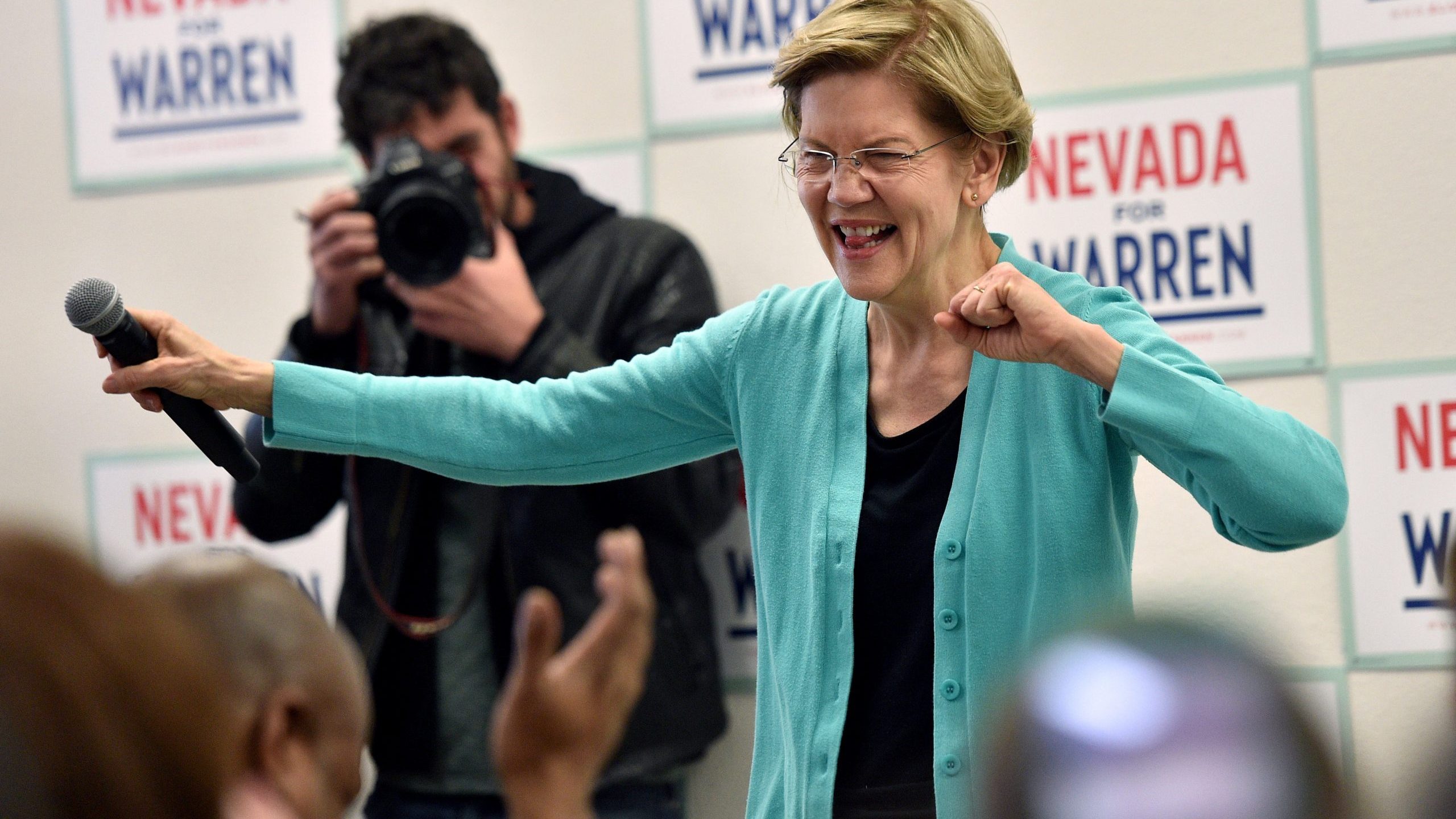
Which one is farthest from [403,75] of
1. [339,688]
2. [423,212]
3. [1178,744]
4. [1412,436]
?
[1178,744]

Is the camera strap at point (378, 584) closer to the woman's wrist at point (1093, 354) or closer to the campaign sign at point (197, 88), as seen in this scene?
the campaign sign at point (197, 88)

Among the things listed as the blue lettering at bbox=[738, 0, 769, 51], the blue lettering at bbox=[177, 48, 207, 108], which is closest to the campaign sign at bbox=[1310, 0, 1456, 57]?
the blue lettering at bbox=[738, 0, 769, 51]

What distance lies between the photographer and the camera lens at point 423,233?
2301 mm

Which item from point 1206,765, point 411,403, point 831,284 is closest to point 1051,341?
point 831,284

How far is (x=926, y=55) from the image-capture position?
5.14ft

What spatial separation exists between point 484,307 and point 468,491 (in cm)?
29

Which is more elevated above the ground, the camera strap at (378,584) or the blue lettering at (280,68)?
the blue lettering at (280,68)

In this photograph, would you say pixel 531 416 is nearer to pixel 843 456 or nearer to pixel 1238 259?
pixel 843 456

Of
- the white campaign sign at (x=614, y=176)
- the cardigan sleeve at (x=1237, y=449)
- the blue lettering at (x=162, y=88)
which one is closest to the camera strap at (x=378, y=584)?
the white campaign sign at (x=614, y=176)

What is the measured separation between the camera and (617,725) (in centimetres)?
68

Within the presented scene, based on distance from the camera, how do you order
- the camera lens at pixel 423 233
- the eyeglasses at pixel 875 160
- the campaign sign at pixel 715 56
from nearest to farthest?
1. the eyeglasses at pixel 875 160
2. the camera lens at pixel 423 233
3. the campaign sign at pixel 715 56

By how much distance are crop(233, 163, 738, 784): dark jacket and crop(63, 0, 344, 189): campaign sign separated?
24.0 inches

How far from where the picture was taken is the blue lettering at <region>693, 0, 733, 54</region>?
2695mm

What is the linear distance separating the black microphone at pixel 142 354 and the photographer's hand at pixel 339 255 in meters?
0.78
